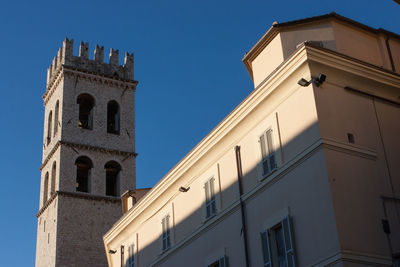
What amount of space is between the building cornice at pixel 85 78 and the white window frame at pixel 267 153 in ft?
123

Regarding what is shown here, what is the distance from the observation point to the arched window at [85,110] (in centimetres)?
5738

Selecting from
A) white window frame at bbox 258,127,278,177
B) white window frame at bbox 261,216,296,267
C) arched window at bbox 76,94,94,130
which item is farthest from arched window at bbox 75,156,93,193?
white window frame at bbox 261,216,296,267

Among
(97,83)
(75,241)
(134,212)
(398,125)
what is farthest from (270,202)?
(97,83)

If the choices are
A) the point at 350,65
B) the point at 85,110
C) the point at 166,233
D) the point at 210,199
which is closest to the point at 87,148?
the point at 85,110

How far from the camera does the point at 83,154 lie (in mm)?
53875

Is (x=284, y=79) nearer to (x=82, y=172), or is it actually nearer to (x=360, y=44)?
(x=360, y=44)

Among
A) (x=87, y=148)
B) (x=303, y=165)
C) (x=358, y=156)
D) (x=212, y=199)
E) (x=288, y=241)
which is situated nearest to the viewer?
(x=288, y=241)

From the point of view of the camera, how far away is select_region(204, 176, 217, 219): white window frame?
24203 mm

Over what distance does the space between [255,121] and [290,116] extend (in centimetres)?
198

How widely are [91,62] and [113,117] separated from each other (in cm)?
513

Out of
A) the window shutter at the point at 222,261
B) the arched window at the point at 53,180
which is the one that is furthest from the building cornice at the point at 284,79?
the arched window at the point at 53,180

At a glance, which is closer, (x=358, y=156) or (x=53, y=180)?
(x=358, y=156)

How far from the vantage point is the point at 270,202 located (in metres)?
21.0

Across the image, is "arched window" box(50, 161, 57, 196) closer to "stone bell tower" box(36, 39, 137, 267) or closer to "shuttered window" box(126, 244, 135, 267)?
"stone bell tower" box(36, 39, 137, 267)
